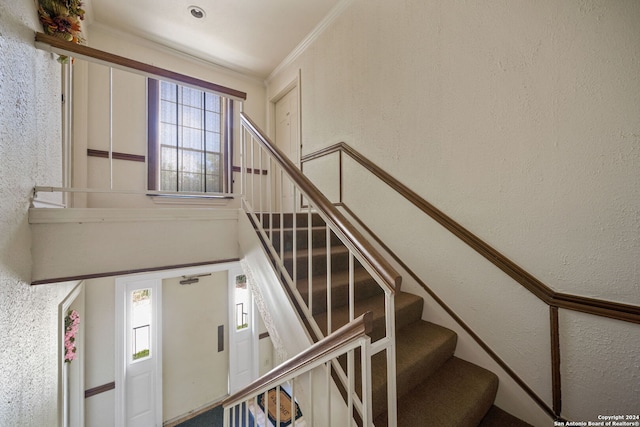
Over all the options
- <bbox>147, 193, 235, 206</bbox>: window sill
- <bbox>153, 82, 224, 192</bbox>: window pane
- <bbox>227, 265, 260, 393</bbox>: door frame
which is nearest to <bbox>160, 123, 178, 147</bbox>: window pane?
<bbox>153, 82, 224, 192</bbox>: window pane

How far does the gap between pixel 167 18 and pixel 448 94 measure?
312cm

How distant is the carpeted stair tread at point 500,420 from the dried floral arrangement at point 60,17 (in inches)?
127

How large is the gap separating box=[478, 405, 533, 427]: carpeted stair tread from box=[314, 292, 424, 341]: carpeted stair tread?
0.61 metres

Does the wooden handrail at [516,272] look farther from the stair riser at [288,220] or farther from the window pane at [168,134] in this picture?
the window pane at [168,134]

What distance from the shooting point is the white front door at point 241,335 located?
4059 mm

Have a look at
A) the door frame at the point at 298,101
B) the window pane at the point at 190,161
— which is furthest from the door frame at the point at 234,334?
the door frame at the point at 298,101

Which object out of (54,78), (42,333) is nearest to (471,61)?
(54,78)

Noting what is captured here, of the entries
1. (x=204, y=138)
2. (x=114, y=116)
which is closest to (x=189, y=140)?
(x=204, y=138)

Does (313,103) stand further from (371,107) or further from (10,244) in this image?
(10,244)

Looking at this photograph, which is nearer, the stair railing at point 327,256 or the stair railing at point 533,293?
the stair railing at point 327,256

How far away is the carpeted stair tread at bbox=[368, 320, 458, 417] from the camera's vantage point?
1.17 meters

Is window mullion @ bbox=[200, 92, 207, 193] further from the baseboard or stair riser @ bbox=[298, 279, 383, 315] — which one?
the baseboard

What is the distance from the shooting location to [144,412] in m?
3.29

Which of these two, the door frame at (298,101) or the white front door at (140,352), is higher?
the door frame at (298,101)
